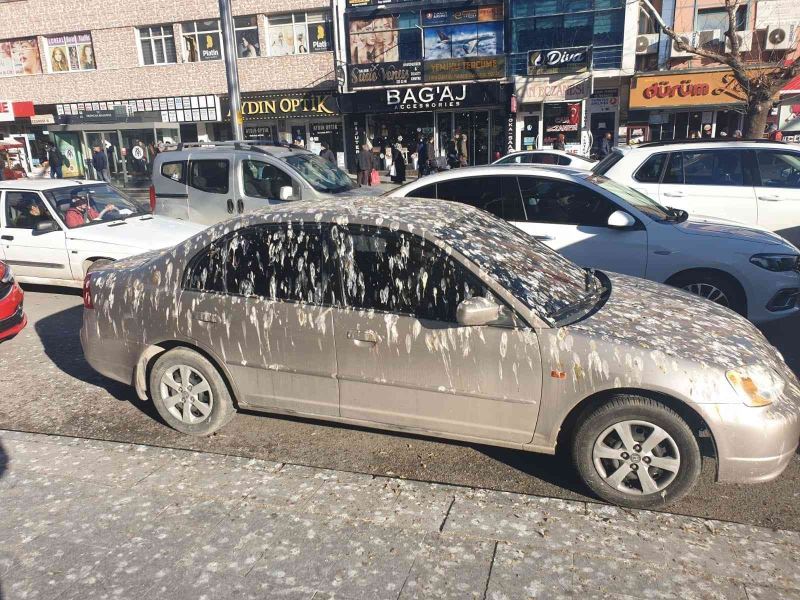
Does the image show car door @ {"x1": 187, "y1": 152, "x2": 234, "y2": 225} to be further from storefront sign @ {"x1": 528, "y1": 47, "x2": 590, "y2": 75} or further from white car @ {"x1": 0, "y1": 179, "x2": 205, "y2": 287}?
storefront sign @ {"x1": 528, "y1": 47, "x2": 590, "y2": 75}

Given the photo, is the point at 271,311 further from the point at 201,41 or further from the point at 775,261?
the point at 201,41

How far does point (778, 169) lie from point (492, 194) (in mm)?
4102

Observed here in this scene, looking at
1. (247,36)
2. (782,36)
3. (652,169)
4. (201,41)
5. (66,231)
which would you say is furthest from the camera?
(201,41)

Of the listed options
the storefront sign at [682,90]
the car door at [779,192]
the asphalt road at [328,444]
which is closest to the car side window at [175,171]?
the asphalt road at [328,444]

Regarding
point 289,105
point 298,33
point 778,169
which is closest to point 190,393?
point 778,169

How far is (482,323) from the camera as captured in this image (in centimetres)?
351

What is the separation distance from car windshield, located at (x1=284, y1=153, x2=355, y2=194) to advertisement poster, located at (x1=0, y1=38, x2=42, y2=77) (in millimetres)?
24952

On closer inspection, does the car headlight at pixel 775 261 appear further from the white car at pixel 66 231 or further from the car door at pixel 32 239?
the car door at pixel 32 239

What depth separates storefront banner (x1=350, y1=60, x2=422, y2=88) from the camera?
80.1 ft

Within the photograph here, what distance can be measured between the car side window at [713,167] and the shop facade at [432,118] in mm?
16307

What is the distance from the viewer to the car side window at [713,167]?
812 cm

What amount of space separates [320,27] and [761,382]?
2494cm

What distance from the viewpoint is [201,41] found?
26641mm

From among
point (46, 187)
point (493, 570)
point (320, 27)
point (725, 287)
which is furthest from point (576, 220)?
point (320, 27)
